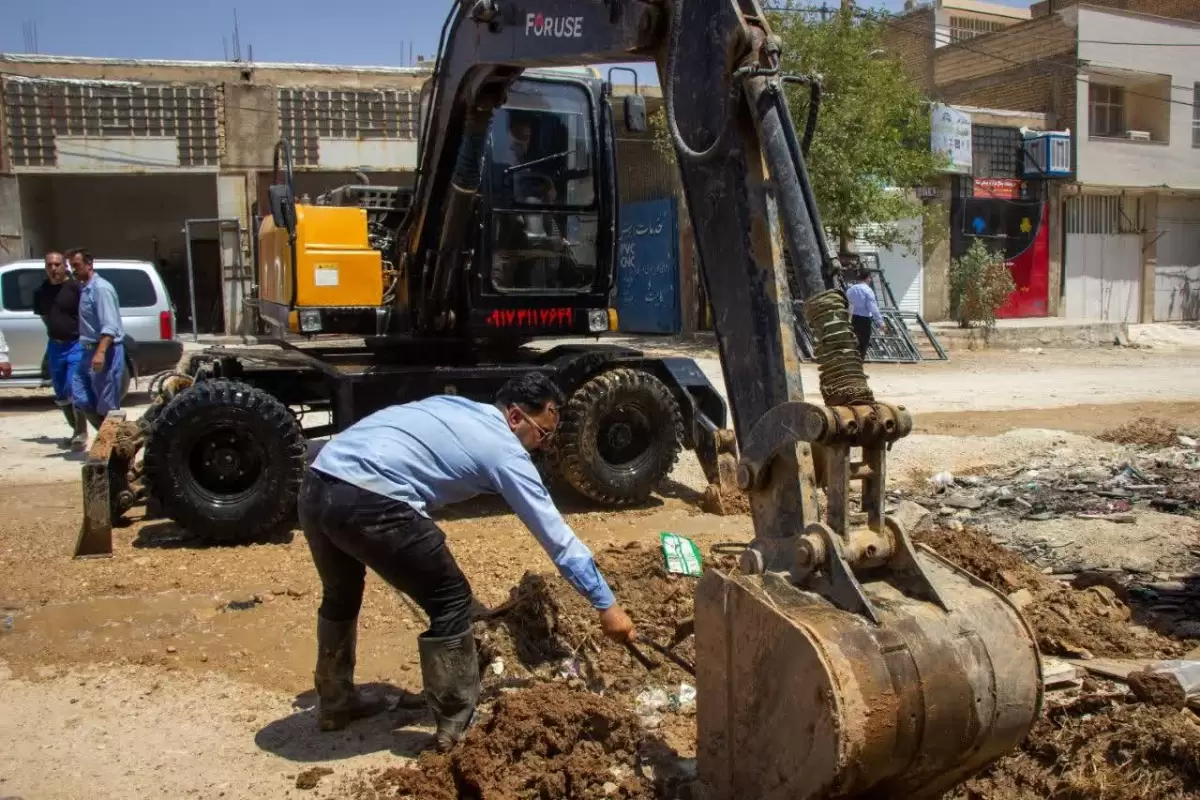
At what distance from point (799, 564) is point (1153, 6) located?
35.0 meters

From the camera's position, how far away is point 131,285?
42.5 feet

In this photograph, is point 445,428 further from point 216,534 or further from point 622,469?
point 622,469

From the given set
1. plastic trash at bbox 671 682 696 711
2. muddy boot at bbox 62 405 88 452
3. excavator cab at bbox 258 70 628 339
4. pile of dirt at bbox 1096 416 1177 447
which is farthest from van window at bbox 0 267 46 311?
pile of dirt at bbox 1096 416 1177 447

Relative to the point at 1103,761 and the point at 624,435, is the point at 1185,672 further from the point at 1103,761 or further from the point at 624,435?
the point at 624,435

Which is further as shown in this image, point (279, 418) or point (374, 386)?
point (374, 386)

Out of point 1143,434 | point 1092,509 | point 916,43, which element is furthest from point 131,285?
point 916,43

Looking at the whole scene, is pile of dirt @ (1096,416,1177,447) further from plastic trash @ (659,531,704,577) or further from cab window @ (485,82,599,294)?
plastic trash @ (659,531,704,577)

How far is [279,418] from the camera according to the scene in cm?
648

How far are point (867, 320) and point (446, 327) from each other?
9712mm

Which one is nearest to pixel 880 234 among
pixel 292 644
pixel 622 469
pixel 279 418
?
pixel 622 469

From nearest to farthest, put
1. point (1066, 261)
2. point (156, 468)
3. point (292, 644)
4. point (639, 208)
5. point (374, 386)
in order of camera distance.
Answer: point (292, 644) → point (156, 468) → point (374, 386) → point (639, 208) → point (1066, 261)

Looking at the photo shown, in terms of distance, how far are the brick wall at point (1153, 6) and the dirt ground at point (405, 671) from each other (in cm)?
2863

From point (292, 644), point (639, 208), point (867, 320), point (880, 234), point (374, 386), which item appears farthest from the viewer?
point (639, 208)

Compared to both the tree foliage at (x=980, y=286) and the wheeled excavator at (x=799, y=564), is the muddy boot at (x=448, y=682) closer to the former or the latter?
the wheeled excavator at (x=799, y=564)
